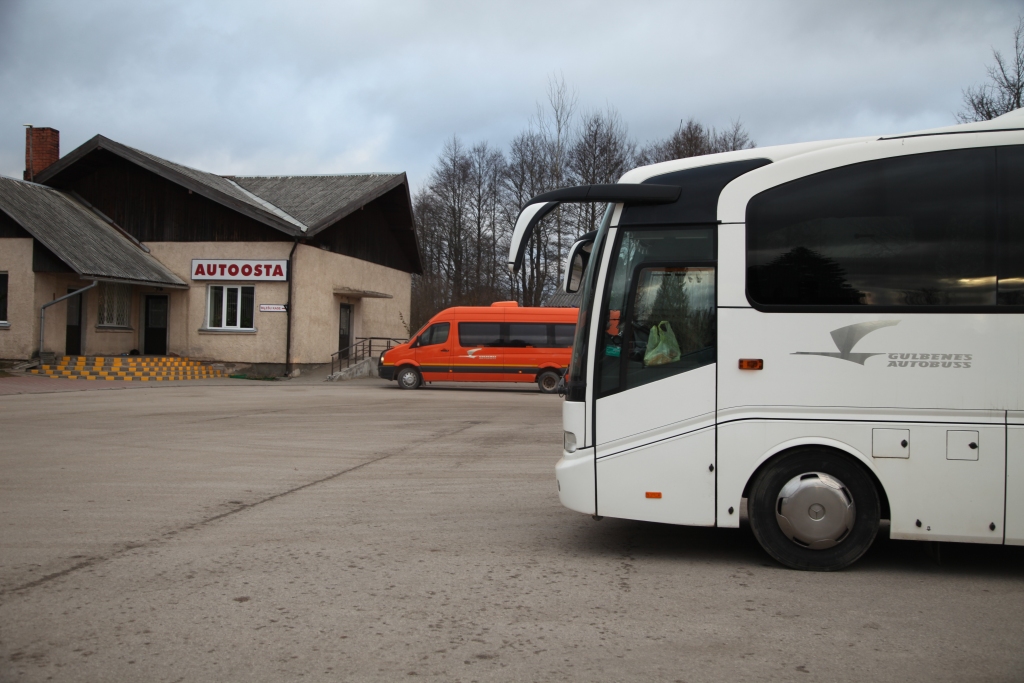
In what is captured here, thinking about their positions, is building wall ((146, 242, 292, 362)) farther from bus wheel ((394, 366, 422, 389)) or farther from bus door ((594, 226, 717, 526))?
bus door ((594, 226, 717, 526))

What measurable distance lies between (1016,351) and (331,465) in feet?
24.5

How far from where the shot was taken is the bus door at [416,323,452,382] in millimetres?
25203

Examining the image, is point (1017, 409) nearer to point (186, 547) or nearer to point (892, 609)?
point (892, 609)


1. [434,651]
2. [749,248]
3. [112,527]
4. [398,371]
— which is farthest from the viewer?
[398,371]

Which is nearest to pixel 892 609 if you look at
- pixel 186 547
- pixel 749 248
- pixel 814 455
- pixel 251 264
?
pixel 814 455

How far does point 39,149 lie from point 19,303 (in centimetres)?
902

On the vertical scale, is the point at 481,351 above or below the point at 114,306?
below

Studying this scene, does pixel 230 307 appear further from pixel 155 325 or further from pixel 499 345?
pixel 499 345

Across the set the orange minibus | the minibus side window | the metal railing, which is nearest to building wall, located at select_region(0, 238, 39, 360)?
the metal railing

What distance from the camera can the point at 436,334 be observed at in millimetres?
25328

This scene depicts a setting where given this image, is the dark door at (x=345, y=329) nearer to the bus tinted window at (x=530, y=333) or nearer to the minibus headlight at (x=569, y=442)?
the bus tinted window at (x=530, y=333)

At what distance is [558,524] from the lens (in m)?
6.98

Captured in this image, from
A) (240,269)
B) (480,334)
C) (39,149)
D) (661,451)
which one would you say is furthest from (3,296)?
(661,451)

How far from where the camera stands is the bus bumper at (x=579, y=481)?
5688 mm
